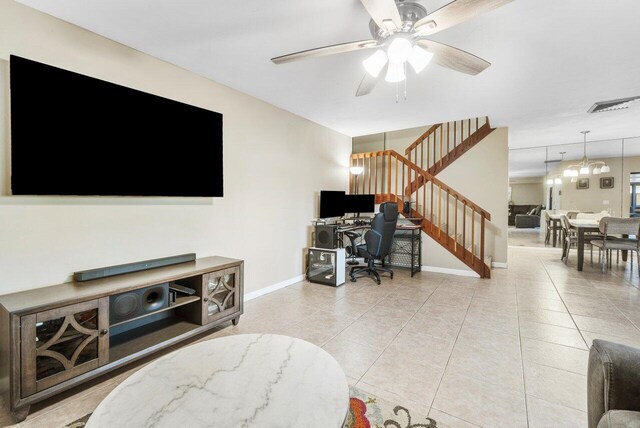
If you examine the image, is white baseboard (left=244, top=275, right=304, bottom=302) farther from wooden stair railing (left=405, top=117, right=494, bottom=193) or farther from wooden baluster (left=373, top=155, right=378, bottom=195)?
wooden stair railing (left=405, top=117, right=494, bottom=193)

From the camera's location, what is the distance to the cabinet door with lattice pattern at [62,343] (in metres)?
1.58

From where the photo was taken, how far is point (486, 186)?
16.8 feet

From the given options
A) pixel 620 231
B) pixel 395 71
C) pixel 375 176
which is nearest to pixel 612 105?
pixel 620 231

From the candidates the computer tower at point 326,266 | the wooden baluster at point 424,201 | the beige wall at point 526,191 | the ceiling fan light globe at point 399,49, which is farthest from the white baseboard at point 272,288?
the beige wall at point 526,191

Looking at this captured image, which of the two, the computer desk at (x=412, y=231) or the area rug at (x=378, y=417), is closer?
the area rug at (x=378, y=417)

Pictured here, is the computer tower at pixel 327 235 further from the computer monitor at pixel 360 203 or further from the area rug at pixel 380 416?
the area rug at pixel 380 416

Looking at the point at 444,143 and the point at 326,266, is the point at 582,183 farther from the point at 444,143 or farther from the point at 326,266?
the point at 326,266

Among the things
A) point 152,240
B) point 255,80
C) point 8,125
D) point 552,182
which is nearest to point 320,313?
point 152,240

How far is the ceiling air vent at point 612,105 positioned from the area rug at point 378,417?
4504 mm

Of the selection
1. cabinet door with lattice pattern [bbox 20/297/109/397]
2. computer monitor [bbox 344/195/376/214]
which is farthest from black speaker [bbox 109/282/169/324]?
computer monitor [bbox 344/195/376/214]

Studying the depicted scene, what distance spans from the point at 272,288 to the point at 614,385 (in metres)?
3.32

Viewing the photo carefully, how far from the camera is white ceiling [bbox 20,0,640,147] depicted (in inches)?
77.2

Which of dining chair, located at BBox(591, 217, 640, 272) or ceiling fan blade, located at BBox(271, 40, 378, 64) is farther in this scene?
dining chair, located at BBox(591, 217, 640, 272)

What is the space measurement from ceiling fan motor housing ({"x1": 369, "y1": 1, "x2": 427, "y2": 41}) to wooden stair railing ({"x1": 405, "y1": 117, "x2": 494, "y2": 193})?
12.5 feet
